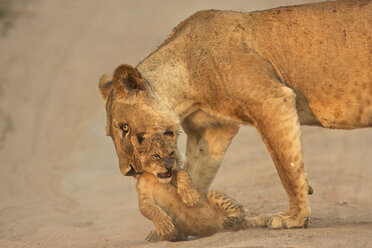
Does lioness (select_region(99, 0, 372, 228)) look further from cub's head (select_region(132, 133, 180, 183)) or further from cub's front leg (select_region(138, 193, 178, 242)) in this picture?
cub's front leg (select_region(138, 193, 178, 242))

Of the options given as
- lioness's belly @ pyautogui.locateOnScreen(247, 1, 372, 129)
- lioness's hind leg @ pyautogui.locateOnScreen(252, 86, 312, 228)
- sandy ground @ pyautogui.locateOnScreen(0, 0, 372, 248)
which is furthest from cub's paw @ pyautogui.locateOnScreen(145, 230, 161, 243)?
lioness's belly @ pyautogui.locateOnScreen(247, 1, 372, 129)

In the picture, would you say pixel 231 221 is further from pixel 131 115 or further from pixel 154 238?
pixel 131 115

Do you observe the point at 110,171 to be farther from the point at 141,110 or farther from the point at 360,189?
the point at 141,110

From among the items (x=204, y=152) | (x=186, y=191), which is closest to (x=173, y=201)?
(x=186, y=191)

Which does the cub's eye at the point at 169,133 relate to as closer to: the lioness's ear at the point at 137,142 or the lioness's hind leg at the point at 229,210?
the lioness's ear at the point at 137,142

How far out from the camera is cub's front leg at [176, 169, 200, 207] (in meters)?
6.34

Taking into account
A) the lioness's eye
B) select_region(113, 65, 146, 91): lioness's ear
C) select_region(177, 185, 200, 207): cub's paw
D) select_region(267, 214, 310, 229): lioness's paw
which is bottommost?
select_region(267, 214, 310, 229): lioness's paw

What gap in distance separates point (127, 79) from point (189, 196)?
112 cm

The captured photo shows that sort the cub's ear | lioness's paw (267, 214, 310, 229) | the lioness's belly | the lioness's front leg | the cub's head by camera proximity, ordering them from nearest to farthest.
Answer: the cub's head
lioness's paw (267, 214, 310, 229)
the lioness's belly
the cub's ear
the lioness's front leg

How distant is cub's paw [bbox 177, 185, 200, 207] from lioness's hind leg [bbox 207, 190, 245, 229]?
0.24 m

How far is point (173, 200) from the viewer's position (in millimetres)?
6465

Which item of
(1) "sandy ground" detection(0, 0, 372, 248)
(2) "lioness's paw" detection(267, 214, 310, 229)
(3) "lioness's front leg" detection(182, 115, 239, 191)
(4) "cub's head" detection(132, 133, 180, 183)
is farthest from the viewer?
(1) "sandy ground" detection(0, 0, 372, 248)

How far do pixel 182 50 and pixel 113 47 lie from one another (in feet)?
40.5

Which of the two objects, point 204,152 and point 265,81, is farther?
point 204,152
